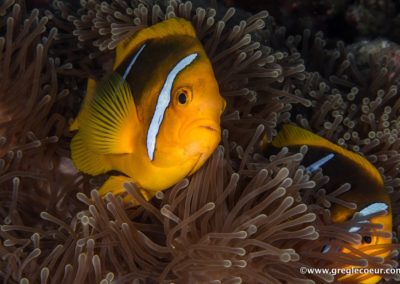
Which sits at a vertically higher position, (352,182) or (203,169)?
(203,169)

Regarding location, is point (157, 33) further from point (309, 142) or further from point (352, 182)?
point (352, 182)

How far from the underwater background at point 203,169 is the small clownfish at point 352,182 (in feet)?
0.07

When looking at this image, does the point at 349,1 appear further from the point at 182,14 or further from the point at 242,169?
the point at 242,169

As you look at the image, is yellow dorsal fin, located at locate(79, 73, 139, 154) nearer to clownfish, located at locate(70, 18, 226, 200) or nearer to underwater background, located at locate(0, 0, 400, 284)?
clownfish, located at locate(70, 18, 226, 200)

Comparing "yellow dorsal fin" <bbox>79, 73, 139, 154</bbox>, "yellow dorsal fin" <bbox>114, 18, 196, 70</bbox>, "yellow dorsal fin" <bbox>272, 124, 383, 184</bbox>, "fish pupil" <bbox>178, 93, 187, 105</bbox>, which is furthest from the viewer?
"yellow dorsal fin" <bbox>272, 124, 383, 184</bbox>

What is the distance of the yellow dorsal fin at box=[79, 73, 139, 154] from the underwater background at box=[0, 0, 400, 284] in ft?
0.49

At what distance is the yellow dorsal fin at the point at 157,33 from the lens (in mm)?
1558

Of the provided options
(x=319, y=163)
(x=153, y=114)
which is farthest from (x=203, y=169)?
(x=319, y=163)

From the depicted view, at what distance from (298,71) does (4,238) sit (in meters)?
1.25

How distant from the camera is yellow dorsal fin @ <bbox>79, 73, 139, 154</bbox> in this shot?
4.66 ft

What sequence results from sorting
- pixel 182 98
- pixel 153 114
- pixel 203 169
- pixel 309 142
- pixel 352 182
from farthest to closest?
1. pixel 309 142
2. pixel 352 182
3. pixel 203 169
4. pixel 153 114
5. pixel 182 98

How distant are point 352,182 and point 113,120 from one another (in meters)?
0.83

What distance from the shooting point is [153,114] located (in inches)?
53.7

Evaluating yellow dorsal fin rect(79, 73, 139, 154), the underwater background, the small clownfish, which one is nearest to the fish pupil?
yellow dorsal fin rect(79, 73, 139, 154)
